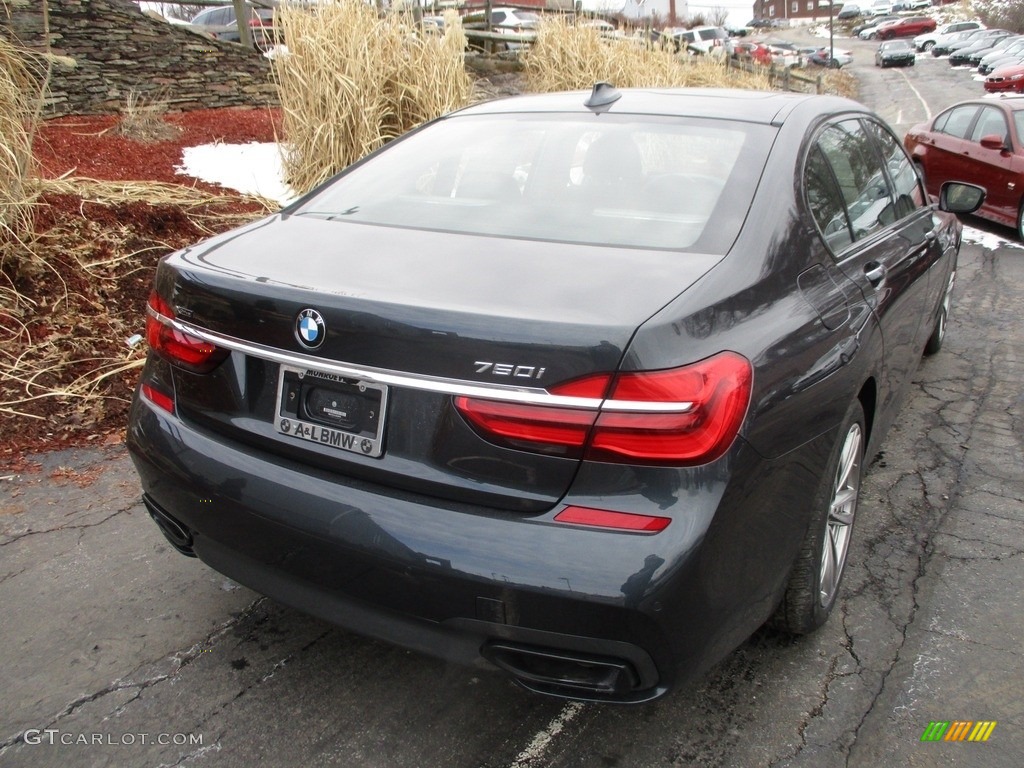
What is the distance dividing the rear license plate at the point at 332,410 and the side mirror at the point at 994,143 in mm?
9204

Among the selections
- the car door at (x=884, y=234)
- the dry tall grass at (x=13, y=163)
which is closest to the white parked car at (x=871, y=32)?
the car door at (x=884, y=234)

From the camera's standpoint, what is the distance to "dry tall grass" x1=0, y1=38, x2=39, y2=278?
487 centimetres

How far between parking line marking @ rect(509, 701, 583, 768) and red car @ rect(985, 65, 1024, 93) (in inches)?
990

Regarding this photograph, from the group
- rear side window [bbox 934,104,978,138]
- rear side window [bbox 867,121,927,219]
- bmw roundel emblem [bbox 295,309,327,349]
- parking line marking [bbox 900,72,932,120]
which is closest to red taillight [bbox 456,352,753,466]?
bmw roundel emblem [bbox 295,309,327,349]

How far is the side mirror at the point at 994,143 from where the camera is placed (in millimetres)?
8891

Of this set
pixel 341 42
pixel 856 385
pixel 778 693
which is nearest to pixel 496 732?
pixel 778 693

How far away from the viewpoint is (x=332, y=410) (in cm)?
200

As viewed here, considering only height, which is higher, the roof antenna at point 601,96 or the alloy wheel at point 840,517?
the roof antenna at point 601,96

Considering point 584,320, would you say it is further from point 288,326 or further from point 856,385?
point 856,385

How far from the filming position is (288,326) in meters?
2.01

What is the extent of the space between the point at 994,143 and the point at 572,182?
27.0 ft

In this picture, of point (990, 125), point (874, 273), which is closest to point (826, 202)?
point (874, 273)

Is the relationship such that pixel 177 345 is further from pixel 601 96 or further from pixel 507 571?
pixel 601 96

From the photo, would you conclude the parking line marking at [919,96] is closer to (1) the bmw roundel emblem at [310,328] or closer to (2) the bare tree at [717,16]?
(2) the bare tree at [717,16]
